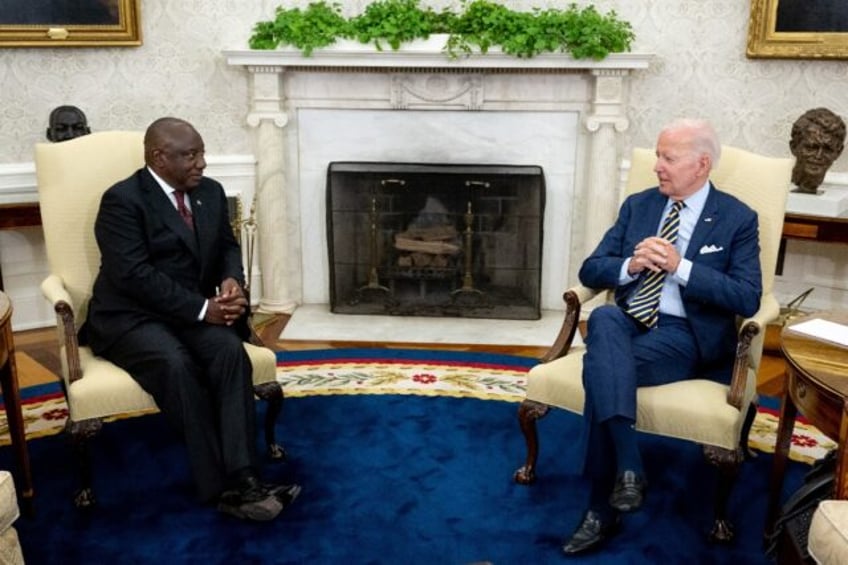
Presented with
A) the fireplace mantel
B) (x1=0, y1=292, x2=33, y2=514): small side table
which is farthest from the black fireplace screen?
(x1=0, y1=292, x2=33, y2=514): small side table

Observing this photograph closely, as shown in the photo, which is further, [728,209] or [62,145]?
[62,145]

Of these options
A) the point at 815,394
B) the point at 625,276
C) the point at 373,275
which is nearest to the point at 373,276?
the point at 373,275

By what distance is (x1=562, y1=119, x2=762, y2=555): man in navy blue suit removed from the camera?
106 inches

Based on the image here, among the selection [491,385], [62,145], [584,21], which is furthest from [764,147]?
[62,145]

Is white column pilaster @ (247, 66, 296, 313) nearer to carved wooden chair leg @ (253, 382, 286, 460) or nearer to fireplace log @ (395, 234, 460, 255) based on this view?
fireplace log @ (395, 234, 460, 255)

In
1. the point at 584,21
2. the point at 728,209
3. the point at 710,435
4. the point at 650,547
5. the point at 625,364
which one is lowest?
the point at 650,547

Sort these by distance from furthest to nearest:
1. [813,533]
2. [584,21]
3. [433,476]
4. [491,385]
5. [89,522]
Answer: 1. [584,21]
2. [491,385]
3. [433,476]
4. [89,522]
5. [813,533]

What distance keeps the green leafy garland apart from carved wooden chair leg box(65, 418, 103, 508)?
2.50 meters

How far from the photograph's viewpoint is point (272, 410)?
3.25 meters

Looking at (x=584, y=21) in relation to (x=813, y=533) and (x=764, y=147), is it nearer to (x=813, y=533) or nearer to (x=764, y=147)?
(x=764, y=147)

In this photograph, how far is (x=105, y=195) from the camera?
3.05 m

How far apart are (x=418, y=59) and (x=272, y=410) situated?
7.39ft

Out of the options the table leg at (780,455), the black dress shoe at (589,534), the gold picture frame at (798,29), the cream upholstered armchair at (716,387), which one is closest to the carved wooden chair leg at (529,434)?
the cream upholstered armchair at (716,387)

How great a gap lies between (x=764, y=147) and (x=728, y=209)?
6.86 feet
